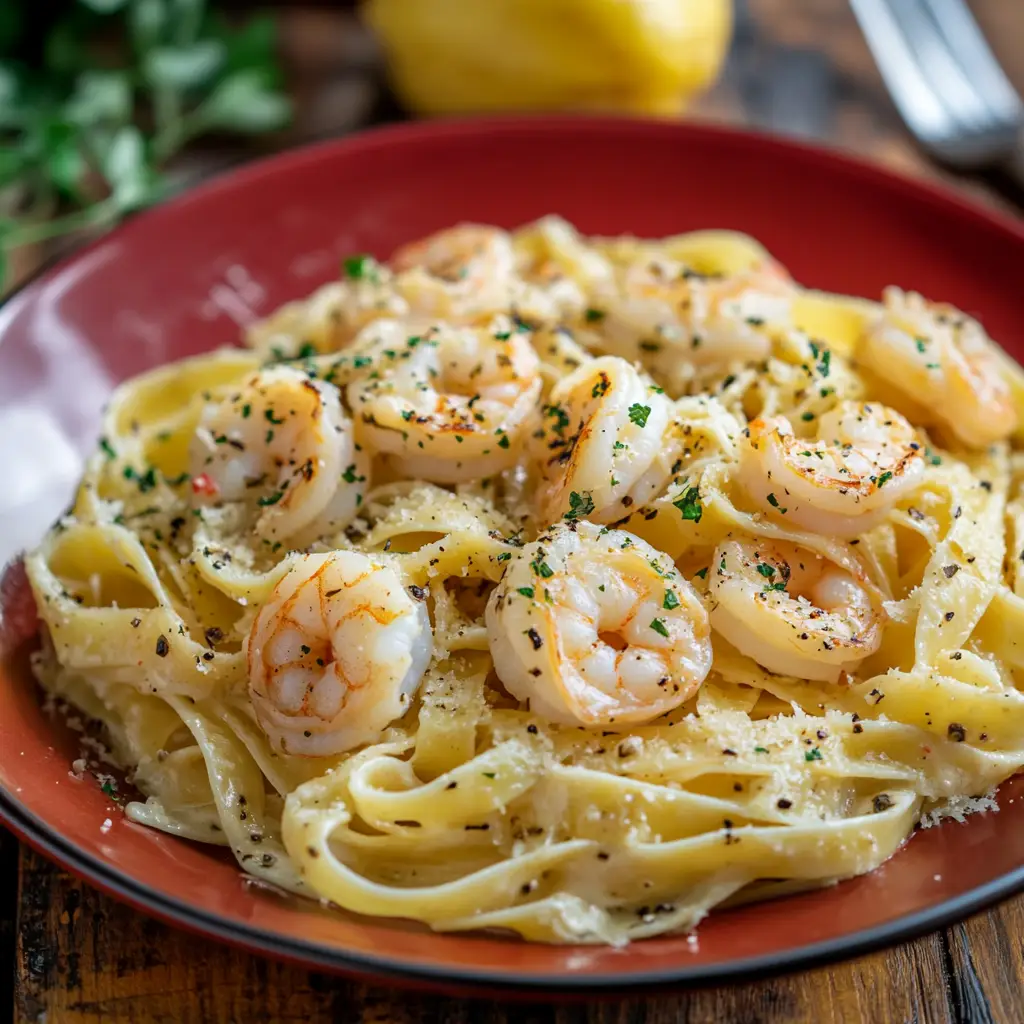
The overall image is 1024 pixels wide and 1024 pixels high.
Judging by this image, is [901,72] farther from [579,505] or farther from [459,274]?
[579,505]

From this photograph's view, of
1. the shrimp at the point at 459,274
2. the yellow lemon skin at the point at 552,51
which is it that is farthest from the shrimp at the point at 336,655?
the yellow lemon skin at the point at 552,51

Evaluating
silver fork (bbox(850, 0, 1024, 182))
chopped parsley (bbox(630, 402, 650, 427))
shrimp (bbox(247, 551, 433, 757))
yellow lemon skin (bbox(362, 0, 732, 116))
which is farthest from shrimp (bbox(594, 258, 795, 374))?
silver fork (bbox(850, 0, 1024, 182))

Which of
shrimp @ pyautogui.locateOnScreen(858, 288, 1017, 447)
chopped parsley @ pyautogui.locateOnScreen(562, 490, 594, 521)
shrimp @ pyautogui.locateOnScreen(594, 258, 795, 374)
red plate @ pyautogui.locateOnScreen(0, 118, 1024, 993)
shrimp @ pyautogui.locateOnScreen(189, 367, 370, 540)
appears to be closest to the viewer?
red plate @ pyautogui.locateOnScreen(0, 118, 1024, 993)

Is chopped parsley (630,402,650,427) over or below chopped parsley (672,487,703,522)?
over

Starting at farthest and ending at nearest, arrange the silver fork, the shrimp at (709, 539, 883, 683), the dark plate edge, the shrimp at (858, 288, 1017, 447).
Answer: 1. the silver fork
2. the shrimp at (858, 288, 1017, 447)
3. the shrimp at (709, 539, 883, 683)
4. the dark plate edge

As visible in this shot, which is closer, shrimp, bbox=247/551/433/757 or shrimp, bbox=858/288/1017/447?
shrimp, bbox=247/551/433/757

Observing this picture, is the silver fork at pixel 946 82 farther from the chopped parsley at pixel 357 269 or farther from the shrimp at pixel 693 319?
the chopped parsley at pixel 357 269

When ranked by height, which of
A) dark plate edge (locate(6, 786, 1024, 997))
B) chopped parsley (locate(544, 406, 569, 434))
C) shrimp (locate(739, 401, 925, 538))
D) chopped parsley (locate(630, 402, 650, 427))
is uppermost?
chopped parsley (locate(630, 402, 650, 427))

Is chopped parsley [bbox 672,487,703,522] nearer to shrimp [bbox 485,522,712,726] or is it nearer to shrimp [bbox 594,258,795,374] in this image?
shrimp [bbox 485,522,712,726]
